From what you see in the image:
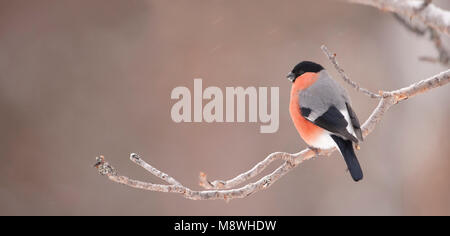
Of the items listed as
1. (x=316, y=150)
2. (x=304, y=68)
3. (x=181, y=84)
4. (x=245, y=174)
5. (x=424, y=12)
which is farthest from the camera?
(x=181, y=84)

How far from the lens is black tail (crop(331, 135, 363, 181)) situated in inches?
53.7

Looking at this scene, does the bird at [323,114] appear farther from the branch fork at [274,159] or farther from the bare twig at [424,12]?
the bare twig at [424,12]

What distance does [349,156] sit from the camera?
146 centimetres

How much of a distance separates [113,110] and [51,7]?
933mm

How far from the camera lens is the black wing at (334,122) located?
147 cm

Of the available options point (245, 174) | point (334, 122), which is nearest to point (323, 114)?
point (334, 122)

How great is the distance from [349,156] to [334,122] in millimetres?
117

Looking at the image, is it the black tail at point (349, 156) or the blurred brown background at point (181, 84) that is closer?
the black tail at point (349, 156)

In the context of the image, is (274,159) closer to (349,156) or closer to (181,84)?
(349,156)

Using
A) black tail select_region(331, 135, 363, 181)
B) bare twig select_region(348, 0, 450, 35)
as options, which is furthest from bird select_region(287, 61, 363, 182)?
bare twig select_region(348, 0, 450, 35)

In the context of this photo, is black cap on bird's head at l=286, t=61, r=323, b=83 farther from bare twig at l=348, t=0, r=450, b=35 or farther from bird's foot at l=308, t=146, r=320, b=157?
bare twig at l=348, t=0, r=450, b=35

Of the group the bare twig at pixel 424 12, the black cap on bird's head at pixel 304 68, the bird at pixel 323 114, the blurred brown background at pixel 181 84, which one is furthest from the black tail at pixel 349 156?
the blurred brown background at pixel 181 84

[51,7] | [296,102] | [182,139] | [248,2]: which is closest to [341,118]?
[296,102]

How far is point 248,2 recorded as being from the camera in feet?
13.5
